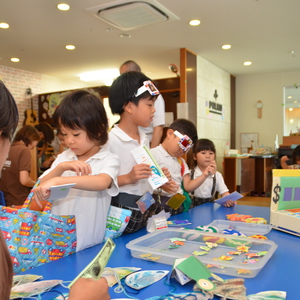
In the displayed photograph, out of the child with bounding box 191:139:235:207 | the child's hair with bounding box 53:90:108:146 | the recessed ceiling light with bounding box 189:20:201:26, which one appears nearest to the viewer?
the child's hair with bounding box 53:90:108:146

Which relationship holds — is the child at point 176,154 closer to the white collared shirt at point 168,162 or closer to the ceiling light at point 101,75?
the white collared shirt at point 168,162

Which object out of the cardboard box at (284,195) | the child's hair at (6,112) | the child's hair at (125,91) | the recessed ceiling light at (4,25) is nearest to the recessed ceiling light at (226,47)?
the recessed ceiling light at (4,25)

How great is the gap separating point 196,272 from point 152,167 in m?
0.66

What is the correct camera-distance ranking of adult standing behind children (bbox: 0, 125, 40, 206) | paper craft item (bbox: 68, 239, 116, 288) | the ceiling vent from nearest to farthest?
paper craft item (bbox: 68, 239, 116, 288) → adult standing behind children (bbox: 0, 125, 40, 206) → the ceiling vent

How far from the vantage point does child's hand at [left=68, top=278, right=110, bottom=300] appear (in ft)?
2.23

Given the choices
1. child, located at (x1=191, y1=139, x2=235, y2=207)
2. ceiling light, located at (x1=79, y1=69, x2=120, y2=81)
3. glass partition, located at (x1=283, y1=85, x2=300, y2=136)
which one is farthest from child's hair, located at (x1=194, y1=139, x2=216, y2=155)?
glass partition, located at (x1=283, y1=85, x2=300, y2=136)

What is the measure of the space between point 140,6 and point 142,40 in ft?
5.05

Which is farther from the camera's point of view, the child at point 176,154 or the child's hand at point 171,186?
the child at point 176,154

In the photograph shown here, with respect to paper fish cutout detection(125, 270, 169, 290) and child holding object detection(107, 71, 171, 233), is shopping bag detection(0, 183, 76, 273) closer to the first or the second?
paper fish cutout detection(125, 270, 169, 290)

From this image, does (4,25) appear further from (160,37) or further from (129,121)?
(129,121)

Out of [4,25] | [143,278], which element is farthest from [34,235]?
[4,25]

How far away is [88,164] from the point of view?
4.51 ft

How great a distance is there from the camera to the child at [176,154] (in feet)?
6.90

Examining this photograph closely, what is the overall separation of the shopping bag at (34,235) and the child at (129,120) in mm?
486
